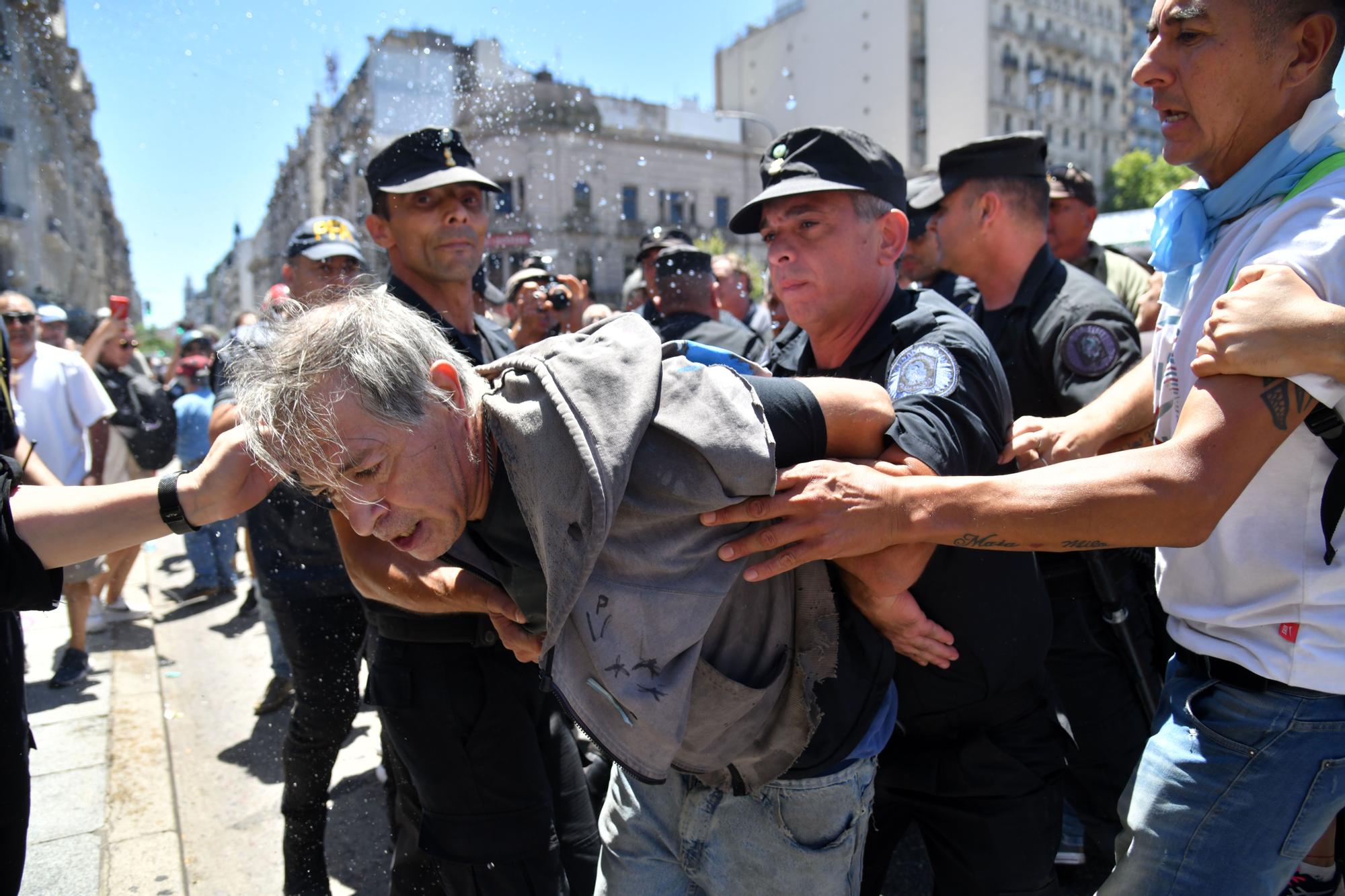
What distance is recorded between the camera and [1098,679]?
9.14ft

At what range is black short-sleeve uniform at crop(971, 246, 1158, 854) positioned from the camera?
2779 mm

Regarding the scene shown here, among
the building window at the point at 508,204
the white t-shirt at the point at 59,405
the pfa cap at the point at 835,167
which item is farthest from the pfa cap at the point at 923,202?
the building window at the point at 508,204

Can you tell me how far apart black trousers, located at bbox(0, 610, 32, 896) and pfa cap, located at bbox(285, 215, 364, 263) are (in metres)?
2.13

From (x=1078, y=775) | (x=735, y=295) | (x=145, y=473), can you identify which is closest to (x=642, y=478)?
(x=1078, y=775)

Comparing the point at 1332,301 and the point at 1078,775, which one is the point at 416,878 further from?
the point at 1332,301

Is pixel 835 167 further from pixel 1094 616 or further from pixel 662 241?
pixel 662 241

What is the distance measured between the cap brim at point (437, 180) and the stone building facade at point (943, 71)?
39.8 meters

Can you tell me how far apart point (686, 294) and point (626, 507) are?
3494 mm

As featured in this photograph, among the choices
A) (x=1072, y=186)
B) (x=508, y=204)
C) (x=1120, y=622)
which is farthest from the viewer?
(x=508, y=204)

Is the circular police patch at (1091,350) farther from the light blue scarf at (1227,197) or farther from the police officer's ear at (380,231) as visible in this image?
the police officer's ear at (380,231)

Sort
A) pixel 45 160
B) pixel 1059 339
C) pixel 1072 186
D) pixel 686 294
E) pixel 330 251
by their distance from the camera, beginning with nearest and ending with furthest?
pixel 1059 339 → pixel 330 251 → pixel 1072 186 → pixel 686 294 → pixel 45 160

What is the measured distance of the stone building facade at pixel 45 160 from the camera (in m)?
21.2

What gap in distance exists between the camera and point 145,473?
23.7ft

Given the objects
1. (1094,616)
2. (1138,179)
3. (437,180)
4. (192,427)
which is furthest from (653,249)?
(1138,179)
